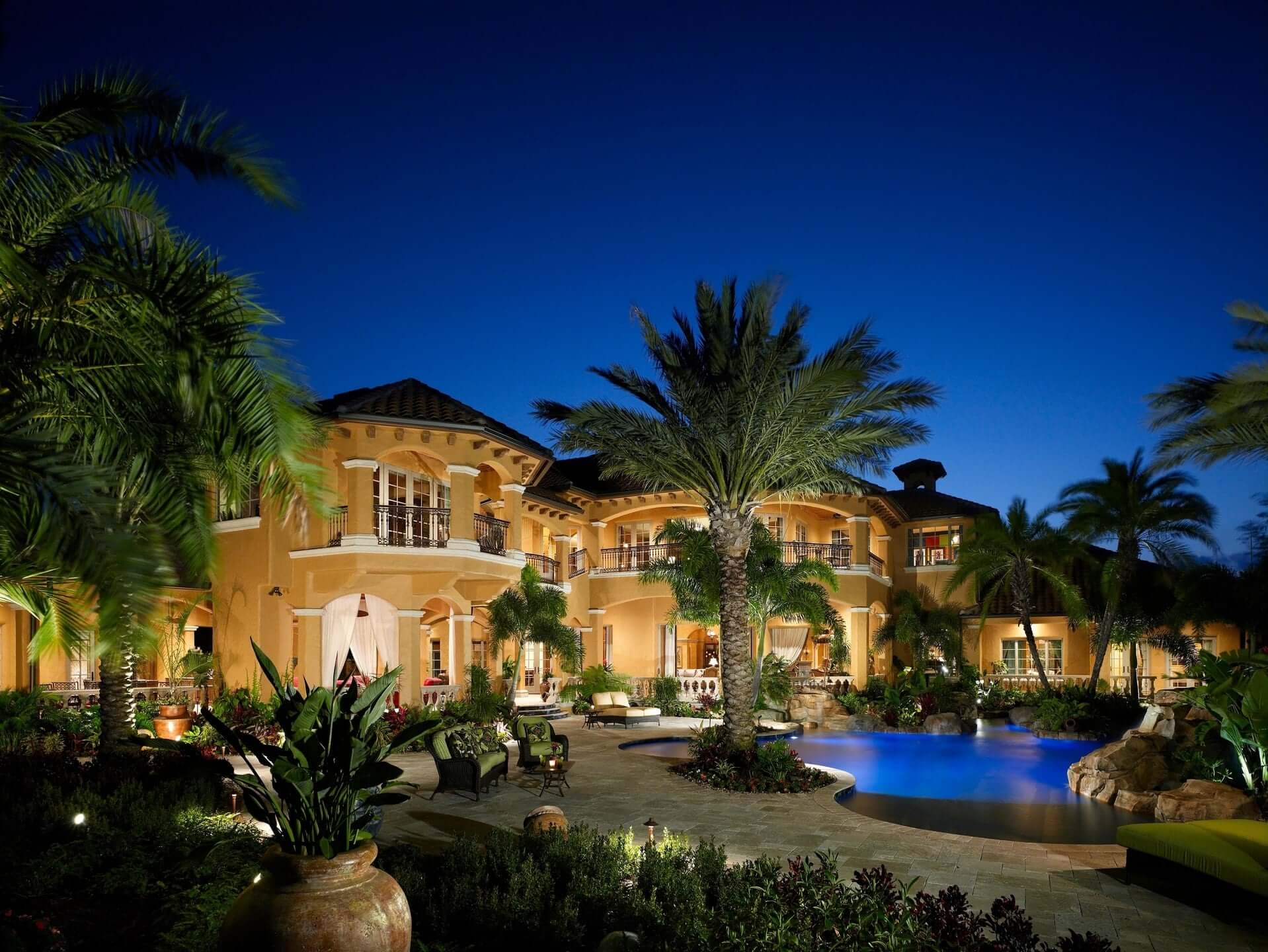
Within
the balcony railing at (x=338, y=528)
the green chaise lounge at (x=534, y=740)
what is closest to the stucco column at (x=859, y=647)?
the green chaise lounge at (x=534, y=740)

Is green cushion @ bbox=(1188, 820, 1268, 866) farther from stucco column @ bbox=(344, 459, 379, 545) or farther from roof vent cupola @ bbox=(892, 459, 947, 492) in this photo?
roof vent cupola @ bbox=(892, 459, 947, 492)

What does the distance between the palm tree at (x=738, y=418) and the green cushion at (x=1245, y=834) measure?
299 inches

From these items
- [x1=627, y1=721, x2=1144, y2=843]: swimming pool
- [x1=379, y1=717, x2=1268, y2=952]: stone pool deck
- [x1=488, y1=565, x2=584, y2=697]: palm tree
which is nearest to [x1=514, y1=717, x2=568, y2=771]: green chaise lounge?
[x1=379, y1=717, x2=1268, y2=952]: stone pool deck

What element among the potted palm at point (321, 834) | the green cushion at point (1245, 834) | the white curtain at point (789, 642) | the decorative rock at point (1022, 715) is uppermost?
the potted palm at point (321, 834)

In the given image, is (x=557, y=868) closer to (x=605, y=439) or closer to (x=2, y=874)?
(x=2, y=874)

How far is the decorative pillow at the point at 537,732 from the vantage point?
14609 millimetres

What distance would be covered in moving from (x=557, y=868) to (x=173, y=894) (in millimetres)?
2916

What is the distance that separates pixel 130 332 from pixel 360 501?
43.9 feet

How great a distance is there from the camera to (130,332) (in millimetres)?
7031

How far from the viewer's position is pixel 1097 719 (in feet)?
77.9

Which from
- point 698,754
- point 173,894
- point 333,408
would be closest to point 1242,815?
point 698,754

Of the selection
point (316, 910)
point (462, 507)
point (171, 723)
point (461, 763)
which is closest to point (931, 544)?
point (462, 507)

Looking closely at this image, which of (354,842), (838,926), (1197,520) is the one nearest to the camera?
(354,842)

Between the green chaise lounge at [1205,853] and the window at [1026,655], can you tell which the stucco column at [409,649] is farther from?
the window at [1026,655]
